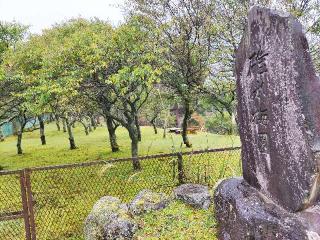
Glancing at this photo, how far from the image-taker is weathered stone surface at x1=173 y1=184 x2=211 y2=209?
7.32 meters

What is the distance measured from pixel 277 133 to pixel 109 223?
375 centimetres

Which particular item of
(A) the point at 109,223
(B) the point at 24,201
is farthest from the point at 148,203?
(B) the point at 24,201

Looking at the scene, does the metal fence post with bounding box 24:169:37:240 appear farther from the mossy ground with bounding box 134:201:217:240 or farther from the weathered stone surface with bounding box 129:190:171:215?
the mossy ground with bounding box 134:201:217:240

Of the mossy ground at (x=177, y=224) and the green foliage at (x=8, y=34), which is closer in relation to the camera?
the mossy ground at (x=177, y=224)

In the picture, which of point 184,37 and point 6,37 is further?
point 6,37

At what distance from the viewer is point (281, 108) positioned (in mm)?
3902

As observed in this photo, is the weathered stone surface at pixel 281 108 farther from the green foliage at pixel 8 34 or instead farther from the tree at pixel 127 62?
the green foliage at pixel 8 34

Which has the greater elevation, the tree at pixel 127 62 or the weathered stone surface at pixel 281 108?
the tree at pixel 127 62

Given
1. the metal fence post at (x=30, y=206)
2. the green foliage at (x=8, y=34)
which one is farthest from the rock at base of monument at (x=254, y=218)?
the green foliage at (x=8, y=34)

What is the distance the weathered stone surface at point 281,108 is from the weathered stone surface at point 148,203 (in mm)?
3005

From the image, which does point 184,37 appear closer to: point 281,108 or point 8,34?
point 8,34

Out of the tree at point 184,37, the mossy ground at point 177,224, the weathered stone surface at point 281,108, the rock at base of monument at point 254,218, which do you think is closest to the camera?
the weathered stone surface at point 281,108

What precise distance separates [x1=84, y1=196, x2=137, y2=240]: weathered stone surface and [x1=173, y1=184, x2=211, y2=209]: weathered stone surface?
1.16m

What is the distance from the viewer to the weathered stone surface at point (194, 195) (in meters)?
7.32
